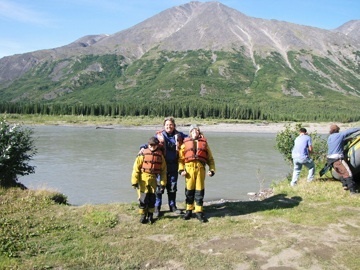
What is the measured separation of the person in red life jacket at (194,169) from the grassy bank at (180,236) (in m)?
0.57

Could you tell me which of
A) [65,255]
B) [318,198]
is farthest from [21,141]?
[318,198]

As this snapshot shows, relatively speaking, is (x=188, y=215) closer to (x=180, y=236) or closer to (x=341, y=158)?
(x=180, y=236)

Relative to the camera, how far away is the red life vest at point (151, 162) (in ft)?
33.4

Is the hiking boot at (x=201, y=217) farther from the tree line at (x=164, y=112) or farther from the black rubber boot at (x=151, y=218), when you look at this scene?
the tree line at (x=164, y=112)

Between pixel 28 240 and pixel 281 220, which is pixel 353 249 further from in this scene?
pixel 28 240

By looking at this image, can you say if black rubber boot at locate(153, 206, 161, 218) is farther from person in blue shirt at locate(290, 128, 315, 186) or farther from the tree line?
the tree line

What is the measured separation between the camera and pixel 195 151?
1037 cm

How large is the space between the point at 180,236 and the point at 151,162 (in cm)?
236

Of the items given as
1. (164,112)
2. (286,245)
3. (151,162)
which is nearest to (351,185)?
(286,245)

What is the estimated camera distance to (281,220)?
33.0ft

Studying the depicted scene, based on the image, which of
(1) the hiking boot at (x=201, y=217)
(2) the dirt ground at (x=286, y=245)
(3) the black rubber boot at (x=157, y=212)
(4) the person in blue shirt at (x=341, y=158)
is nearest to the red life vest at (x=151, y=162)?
(3) the black rubber boot at (x=157, y=212)

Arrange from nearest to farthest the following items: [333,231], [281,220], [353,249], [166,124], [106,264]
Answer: [106,264] → [353,249] → [333,231] → [281,220] → [166,124]

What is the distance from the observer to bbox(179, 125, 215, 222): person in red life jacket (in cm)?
1022

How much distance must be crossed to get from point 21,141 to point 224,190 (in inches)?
507
